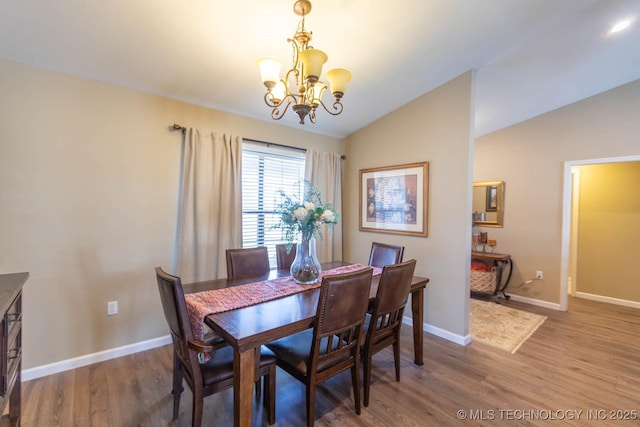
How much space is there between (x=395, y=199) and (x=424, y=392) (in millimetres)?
2117

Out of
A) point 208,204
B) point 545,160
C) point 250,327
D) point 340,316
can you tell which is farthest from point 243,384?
point 545,160

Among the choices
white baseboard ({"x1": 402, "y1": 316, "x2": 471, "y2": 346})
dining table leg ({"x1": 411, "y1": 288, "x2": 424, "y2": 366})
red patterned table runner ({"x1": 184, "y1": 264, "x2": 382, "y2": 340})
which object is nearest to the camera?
red patterned table runner ({"x1": 184, "y1": 264, "x2": 382, "y2": 340})

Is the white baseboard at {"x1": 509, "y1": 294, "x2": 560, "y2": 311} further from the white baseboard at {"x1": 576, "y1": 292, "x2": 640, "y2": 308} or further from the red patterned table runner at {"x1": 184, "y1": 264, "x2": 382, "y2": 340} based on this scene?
the red patterned table runner at {"x1": 184, "y1": 264, "x2": 382, "y2": 340}

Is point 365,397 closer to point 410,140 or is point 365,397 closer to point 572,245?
point 410,140

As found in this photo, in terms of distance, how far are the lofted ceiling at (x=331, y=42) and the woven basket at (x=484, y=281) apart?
253 cm

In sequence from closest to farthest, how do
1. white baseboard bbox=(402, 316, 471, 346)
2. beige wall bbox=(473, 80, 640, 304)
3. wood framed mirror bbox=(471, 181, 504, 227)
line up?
Answer: white baseboard bbox=(402, 316, 471, 346)
beige wall bbox=(473, 80, 640, 304)
wood framed mirror bbox=(471, 181, 504, 227)

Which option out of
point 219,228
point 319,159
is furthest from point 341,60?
point 219,228

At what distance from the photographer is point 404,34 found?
2293 millimetres

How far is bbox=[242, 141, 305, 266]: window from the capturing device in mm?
3342

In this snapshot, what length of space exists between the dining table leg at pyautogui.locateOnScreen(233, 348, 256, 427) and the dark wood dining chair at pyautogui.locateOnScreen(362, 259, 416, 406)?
0.87 meters

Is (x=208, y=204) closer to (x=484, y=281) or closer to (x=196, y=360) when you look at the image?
(x=196, y=360)

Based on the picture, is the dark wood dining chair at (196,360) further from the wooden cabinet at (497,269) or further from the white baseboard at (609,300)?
the white baseboard at (609,300)

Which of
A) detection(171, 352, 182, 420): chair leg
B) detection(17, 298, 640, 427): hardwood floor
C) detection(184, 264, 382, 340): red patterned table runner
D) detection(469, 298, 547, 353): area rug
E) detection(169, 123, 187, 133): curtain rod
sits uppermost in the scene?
detection(169, 123, 187, 133): curtain rod

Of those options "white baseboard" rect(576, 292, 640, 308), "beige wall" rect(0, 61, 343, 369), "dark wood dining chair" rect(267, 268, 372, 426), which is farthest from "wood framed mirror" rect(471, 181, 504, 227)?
"beige wall" rect(0, 61, 343, 369)
